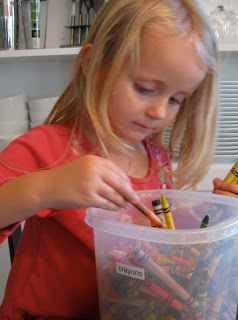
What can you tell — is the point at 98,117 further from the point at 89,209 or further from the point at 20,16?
the point at 20,16

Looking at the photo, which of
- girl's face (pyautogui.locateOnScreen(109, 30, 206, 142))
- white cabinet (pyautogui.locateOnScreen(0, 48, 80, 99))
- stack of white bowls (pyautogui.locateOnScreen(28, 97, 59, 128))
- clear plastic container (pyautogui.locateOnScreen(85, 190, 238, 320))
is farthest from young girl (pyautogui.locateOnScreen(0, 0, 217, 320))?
white cabinet (pyautogui.locateOnScreen(0, 48, 80, 99))

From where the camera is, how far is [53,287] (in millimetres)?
660

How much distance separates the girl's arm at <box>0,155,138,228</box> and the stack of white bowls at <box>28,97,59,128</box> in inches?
37.9

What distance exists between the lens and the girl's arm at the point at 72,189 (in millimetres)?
438

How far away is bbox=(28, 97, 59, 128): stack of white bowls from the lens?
56.1 inches

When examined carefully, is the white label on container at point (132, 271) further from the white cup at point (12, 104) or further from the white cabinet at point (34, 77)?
the white cabinet at point (34, 77)

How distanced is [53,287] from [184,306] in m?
0.35

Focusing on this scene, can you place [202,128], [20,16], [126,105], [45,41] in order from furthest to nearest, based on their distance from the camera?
[45,41] < [20,16] < [202,128] < [126,105]

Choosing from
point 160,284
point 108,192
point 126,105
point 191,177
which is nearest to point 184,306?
point 160,284

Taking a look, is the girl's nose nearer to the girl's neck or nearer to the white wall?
the girl's neck

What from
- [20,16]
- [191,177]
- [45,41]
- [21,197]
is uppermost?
[20,16]

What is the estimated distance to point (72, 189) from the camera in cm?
45

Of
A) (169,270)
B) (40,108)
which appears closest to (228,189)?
(169,270)

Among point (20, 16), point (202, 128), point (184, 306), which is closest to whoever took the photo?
point (184, 306)
